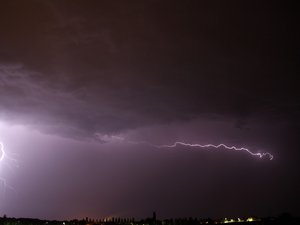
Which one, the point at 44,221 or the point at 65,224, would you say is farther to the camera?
the point at 44,221

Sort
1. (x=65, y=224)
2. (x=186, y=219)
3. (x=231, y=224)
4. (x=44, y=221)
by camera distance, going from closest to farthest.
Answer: (x=231, y=224)
(x=186, y=219)
(x=65, y=224)
(x=44, y=221)

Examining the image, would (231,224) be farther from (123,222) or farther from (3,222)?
(3,222)

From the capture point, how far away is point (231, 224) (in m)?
16.6

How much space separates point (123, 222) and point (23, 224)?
5540mm

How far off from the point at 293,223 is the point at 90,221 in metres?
9.67

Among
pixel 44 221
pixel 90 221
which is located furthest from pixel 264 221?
pixel 44 221

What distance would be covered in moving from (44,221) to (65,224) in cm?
198

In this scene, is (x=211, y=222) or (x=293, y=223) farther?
(x=211, y=222)

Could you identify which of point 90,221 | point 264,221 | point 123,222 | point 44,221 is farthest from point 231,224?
point 44,221

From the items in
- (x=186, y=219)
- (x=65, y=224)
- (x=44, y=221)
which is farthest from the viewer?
(x=44, y=221)

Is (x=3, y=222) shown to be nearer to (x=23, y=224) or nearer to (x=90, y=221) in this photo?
(x=23, y=224)

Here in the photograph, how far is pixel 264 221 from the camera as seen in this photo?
54.8 feet

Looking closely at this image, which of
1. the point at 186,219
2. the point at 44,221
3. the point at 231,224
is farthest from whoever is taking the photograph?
the point at 44,221

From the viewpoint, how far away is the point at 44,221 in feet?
68.4
